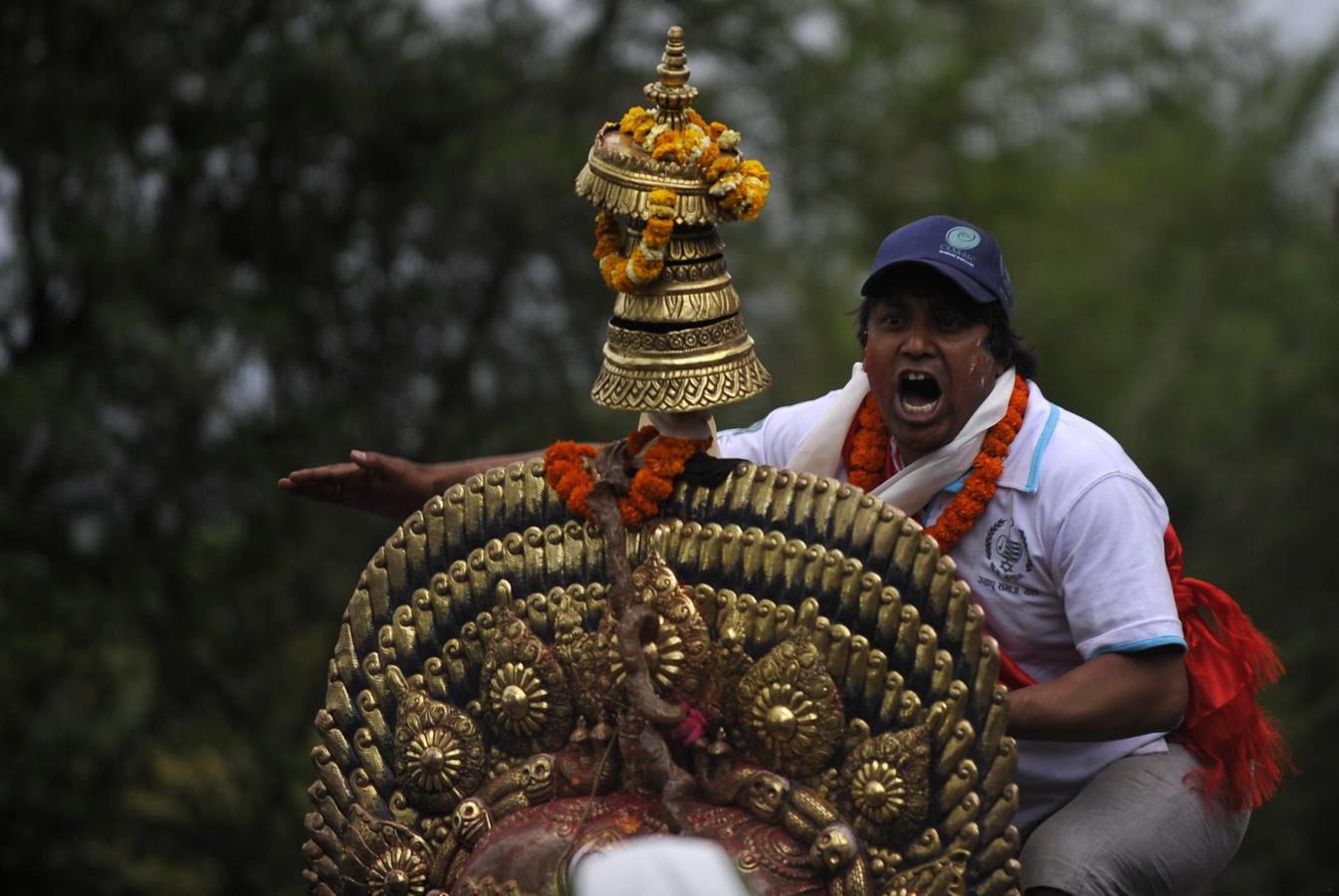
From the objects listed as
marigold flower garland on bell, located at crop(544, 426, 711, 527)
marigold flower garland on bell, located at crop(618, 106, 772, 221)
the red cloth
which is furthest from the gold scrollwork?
marigold flower garland on bell, located at crop(618, 106, 772, 221)

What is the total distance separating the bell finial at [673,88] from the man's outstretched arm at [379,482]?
0.90 m

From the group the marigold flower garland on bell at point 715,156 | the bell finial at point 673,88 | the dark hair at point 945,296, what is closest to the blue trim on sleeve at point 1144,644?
the dark hair at point 945,296

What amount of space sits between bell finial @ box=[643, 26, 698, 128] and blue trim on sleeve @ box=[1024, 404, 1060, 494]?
102 centimetres

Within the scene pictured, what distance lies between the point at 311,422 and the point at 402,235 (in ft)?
3.69

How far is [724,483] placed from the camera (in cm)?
374

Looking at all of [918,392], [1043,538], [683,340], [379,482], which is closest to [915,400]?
[918,392]

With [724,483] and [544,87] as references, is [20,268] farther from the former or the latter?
[724,483]

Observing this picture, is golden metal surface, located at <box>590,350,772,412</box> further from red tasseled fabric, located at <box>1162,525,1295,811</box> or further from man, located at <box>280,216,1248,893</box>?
red tasseled fabric, located at <box>1162,525,1295,811</box>

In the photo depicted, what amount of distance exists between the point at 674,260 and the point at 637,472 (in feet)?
1.37

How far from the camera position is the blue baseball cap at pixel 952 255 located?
3.96 meters

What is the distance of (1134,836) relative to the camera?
389cm

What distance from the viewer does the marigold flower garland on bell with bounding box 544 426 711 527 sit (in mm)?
3732

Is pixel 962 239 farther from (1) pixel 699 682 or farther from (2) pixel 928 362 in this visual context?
(1) pixel 699 682

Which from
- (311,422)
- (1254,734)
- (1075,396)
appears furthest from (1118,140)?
(1254,734)
